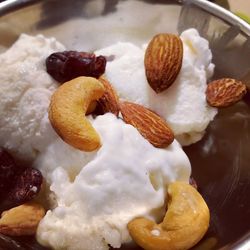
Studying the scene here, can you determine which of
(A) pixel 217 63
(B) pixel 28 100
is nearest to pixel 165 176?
(B) pixel 28 100

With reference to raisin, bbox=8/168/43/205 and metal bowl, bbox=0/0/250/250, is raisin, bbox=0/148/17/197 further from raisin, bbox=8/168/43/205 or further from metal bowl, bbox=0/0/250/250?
metal bowl, bbox=0/0/250/250

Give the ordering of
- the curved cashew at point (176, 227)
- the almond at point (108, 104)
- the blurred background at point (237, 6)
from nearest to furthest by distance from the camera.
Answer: the curved cashew at point (176, 227), the almond at point (108, 104), the blurred background at point (237, 6)

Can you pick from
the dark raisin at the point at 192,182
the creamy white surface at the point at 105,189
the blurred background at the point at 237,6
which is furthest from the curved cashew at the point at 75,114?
the blurred background at the point at 237,6

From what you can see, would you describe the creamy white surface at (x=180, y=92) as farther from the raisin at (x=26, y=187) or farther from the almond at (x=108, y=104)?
the raisin at (x=26, y=187)

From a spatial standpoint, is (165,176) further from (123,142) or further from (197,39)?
(197,39)

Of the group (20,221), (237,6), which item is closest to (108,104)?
(20,221)
